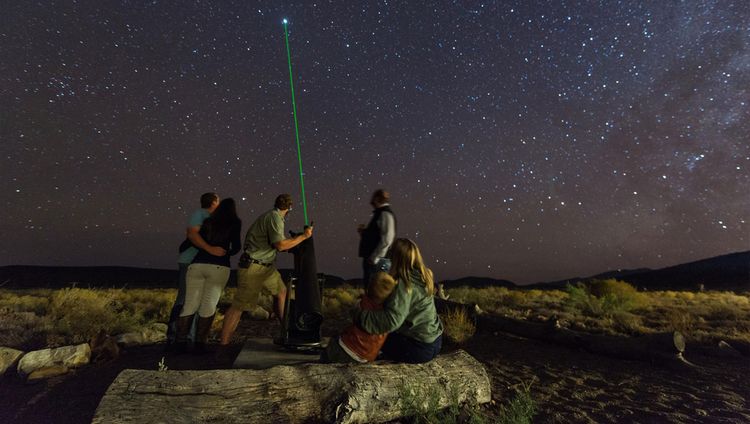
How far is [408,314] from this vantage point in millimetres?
3723

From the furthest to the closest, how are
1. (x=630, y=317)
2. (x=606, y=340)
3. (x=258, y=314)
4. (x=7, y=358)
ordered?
1. (x=630, y=317)
2. (x=258, y=314)
3. (x=606, y=340)
4. (x=7, y=358)

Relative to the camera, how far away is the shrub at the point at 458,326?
7.57 meters

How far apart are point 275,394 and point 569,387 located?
3.88 metres

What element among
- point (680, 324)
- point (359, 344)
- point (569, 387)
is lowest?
point (680, 324)

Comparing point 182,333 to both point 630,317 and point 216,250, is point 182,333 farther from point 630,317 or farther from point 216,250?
point 630,317

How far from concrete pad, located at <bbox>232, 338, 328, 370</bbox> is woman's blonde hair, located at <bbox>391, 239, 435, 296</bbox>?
173cm

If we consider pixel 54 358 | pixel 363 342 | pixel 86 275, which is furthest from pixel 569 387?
pixel 86 275

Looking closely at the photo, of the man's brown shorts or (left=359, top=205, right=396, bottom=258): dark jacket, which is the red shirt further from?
the man's brown shorts

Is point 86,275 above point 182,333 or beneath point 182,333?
above

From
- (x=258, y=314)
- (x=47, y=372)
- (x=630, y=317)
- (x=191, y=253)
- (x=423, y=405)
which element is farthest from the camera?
(x=630, y=317)

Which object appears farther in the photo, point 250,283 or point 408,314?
point 250,283

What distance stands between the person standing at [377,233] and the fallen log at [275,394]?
A: 1.97 metres

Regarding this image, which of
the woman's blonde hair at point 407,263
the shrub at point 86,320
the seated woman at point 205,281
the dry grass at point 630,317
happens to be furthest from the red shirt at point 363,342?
the dry grass at point 630,317

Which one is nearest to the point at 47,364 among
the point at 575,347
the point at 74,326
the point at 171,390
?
the point at 74,326
